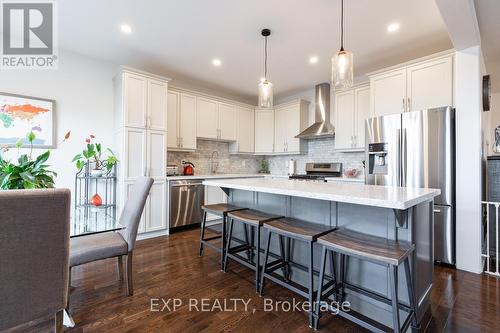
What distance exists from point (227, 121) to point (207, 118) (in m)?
0.51

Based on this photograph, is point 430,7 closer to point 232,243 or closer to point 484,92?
point 484,92

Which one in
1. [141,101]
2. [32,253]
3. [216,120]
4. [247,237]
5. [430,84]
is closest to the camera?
[32,253]

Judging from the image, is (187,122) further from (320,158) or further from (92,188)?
(320,158)

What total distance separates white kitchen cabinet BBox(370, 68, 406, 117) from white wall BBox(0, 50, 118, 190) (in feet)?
13.3

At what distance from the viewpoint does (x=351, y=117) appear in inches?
164

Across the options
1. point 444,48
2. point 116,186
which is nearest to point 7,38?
point 116,186

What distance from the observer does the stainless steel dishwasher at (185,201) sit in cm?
392

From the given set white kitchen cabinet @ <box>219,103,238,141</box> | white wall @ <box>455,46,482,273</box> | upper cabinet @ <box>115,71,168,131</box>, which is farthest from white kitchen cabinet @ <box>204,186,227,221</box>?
white wall @ <box>455,46,482,273</box>

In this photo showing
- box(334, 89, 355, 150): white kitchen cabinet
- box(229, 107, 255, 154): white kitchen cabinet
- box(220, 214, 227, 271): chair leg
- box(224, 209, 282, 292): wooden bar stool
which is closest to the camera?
box(224, 209, 282, 292): wooden bar stool

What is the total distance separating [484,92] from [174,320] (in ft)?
12.7

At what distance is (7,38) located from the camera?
3043 millimetres

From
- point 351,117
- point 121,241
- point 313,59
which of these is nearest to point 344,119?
point 351,117

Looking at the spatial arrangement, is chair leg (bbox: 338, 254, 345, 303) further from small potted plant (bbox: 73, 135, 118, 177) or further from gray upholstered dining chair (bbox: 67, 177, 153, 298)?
small potted plant (bbox: 73, 135, 118, 177)

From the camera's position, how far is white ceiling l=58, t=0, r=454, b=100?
8.10ft
